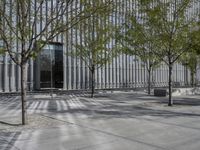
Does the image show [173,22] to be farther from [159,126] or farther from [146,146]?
[146,146]

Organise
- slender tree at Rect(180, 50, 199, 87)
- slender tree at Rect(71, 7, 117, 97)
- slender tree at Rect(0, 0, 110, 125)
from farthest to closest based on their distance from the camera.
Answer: slender tree at Rect(71, 7, 117, 97)
slender tree at Rect(180, 50, 199, 87)
slender tree at Rect(0, 0, 110, 125)

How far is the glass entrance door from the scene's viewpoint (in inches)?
1166

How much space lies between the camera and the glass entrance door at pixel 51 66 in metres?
29.6

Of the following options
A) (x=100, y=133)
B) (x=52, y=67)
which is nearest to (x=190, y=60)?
(x=52, y=67)

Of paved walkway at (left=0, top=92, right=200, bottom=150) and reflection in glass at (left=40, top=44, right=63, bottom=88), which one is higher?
reflection in glass at (left=40, top=44, right=63, bottom=88)

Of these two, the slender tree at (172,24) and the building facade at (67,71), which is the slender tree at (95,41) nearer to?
the building facade at (67,71)

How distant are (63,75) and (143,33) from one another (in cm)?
1472

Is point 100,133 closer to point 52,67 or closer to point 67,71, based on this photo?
point 52,67

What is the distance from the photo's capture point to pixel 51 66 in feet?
99.7

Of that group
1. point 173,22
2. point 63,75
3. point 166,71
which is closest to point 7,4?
point 173,22

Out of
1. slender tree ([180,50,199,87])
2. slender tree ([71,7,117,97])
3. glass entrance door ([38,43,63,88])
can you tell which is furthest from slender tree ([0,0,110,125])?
glass entrance door ([38,43,63,88])

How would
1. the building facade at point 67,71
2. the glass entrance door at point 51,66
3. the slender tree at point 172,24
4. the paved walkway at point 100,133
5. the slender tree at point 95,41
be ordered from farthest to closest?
→ 1. the glass entrance door at point 51,66
2. the building facade at point 67,71
3. the slender tree at point 95,41
4. the slender tree at point 172,24
5. the paved walkway at point 100,133

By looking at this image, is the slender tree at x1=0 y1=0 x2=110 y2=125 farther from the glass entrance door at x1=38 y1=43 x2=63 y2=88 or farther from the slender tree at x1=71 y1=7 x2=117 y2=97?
the glass entrance door at x1=38 y1=43 x2=63 y2=88

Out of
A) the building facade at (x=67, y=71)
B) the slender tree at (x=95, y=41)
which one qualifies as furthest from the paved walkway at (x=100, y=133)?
the building facade at (x=67, y=71)
